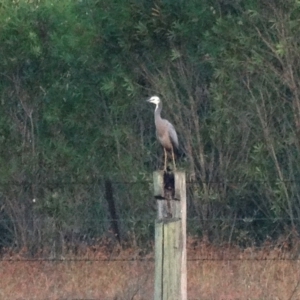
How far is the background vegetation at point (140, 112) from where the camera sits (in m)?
9.99

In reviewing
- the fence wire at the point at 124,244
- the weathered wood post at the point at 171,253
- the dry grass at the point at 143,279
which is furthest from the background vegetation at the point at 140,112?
the weathered wood post at the point at 171,253

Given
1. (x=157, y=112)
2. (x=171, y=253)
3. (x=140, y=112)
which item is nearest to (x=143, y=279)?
(x=157, y=112)

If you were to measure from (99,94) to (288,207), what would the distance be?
2.54 m

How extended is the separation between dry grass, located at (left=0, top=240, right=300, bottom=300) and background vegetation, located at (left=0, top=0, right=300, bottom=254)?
1.95 meters

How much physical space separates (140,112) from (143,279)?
13.0 feet

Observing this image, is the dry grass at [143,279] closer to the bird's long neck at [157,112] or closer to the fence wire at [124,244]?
the fence wire at [124,244]

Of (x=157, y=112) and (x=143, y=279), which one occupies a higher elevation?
(x=157, y=112)

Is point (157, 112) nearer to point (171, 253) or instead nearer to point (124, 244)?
point (124, 244)

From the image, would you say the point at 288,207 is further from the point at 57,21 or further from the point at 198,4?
the point at 57,21

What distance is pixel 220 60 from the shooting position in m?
10.1

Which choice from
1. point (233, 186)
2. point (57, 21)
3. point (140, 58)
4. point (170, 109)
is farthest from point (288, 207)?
point (57, 21)

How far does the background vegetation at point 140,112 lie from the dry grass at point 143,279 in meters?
1.95

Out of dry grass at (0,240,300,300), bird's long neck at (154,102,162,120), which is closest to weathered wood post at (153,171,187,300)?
dry grass at (0,240,300,300)

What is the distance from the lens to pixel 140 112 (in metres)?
10.8
